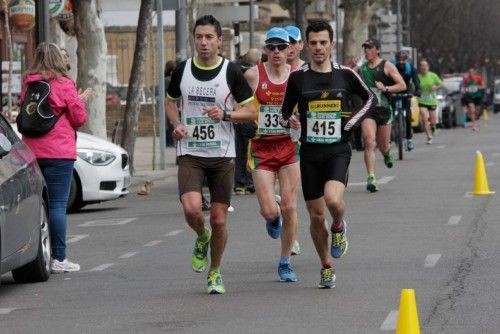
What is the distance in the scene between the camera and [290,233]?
1257 cm

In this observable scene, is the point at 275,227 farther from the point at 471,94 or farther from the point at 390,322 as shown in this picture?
the point at 471,94

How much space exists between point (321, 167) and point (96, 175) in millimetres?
8166

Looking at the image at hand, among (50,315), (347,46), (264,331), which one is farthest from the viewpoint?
(347,46)

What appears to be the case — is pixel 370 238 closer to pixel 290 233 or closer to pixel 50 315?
pixel 290 233

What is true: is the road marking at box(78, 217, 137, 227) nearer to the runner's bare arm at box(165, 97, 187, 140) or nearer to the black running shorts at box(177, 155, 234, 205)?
the runner's bare arm at box(165, 97, 187, 140)

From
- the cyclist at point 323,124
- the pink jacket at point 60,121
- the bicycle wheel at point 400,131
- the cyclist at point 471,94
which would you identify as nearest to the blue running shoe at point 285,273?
the cyclist at point 323,124

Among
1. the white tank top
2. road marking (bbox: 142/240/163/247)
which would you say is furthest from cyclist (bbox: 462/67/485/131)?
the white tank top

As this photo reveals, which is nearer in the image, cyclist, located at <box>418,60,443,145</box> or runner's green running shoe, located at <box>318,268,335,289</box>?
runner's green running shoe, located at <box>318,268,335,289</box>

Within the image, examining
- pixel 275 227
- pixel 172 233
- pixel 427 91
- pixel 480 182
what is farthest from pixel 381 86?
pixel 427 91

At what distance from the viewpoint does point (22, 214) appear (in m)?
12.1

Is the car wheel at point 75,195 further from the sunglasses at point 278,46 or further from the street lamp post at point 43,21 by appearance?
the sunglasses at point 278,46

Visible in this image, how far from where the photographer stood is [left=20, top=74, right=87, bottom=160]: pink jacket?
13680 millimetres

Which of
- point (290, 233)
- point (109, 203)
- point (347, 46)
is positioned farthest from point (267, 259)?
point (347, 46)

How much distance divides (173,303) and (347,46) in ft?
196
